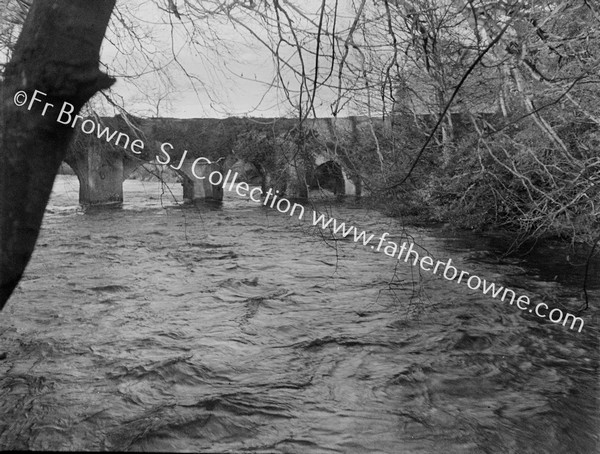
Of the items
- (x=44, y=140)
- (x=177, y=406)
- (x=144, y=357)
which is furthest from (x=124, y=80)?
(x=44, y=140)

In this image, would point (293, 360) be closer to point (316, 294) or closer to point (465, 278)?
point (316, 294)

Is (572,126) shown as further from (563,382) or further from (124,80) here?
(124,80)

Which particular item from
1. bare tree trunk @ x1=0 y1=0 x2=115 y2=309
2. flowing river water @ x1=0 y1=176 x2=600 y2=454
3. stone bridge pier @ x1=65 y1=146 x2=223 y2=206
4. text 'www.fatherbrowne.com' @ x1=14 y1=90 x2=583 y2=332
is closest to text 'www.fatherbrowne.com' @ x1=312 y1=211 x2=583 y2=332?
text 'www.fatherbrowne.com' @ x1=14 y1=90 x2=583 y2=332

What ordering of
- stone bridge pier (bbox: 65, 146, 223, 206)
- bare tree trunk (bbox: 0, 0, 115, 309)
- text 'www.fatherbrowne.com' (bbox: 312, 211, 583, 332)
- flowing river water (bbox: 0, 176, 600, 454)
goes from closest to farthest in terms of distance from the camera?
bare tree trunk (bbox: 0, 0, 115, 309), flowing river water (bbox: 0, 176, 600, 454), text 'www.fatherbrowne.com' (bbox: 312, 211, 583, 332), stone bridge pier (bbox: 65, 146, 223, 206)

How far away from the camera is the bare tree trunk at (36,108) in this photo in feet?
7.33

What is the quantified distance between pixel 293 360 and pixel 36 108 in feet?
16.5

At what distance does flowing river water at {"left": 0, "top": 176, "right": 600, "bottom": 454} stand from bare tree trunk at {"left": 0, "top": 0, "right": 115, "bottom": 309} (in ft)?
7.52

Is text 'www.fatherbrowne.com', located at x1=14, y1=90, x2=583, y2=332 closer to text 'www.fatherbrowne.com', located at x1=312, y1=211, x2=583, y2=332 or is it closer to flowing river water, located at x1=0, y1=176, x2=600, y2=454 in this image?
text 'www.fatherbrowne.com', located at x1=312, y1=211, x2=583, y2=332

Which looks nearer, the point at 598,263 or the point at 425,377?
the point at 425,377

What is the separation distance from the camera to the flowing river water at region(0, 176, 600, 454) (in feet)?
16.8

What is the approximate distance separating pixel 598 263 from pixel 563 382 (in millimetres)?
6353

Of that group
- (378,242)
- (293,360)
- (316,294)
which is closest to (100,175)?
(378,242)

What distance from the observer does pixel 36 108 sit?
7.41 ft

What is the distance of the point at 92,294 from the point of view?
32.0 ft
